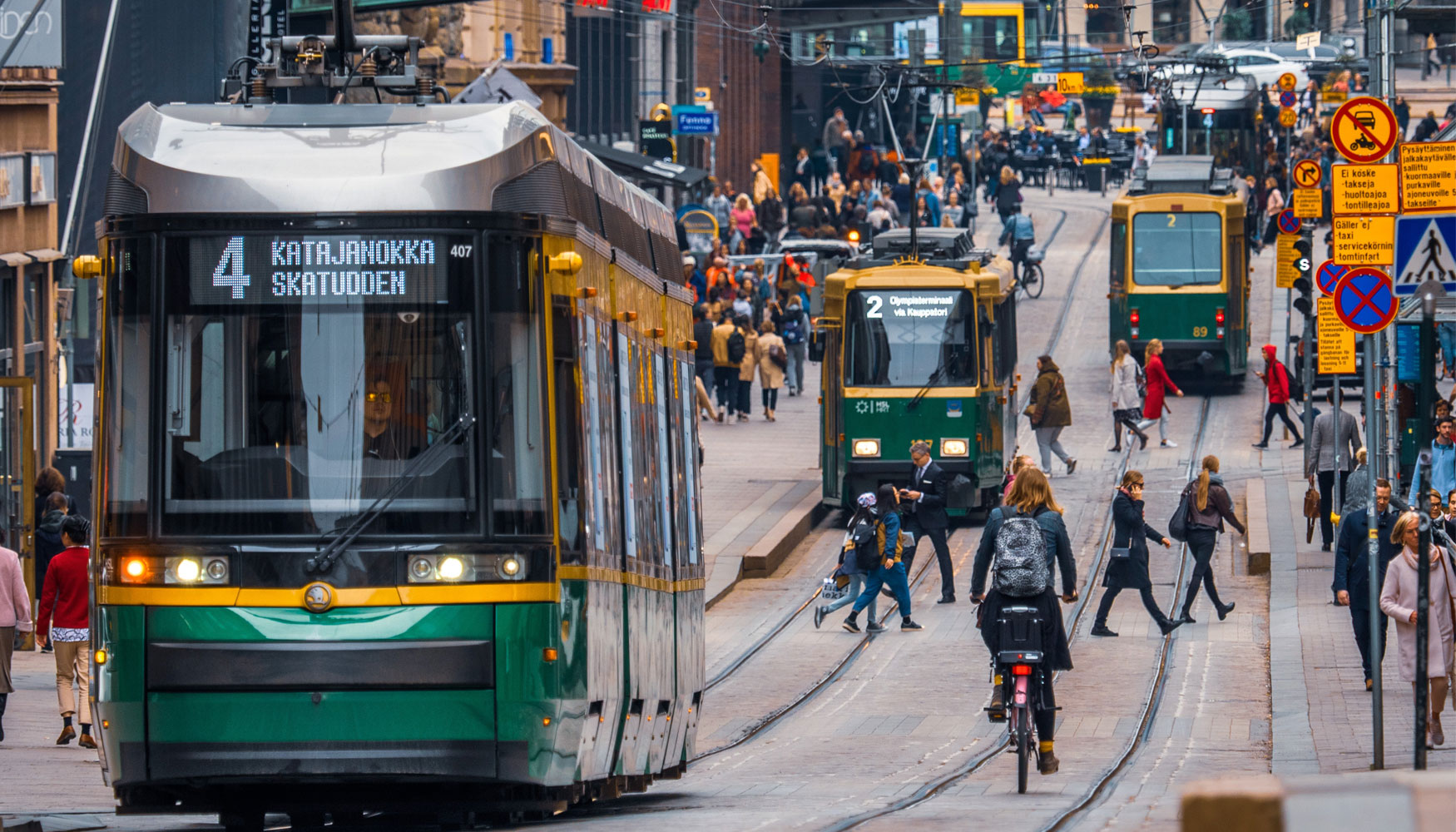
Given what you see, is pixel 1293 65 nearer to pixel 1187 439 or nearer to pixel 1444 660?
pixel 1187 439

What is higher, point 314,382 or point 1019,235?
point 314,382

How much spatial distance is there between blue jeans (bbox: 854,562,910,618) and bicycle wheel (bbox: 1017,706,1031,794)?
807 cm

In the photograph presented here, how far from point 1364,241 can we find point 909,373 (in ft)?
36.6

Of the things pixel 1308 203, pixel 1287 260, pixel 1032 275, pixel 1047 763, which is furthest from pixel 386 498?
pixel 1032 275

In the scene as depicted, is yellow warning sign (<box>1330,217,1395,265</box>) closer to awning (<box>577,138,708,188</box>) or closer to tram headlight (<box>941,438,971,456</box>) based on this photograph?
tram headlight (<box>941,438,971,456</box>)

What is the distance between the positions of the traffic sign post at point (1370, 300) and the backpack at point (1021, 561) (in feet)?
9.30

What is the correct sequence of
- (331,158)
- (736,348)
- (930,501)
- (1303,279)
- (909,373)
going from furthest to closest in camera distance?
(736,348) < (909,373) < (1303,279) < (930,501) < (331,158)

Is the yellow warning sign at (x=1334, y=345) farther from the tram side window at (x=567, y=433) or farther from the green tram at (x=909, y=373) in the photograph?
the tram side window at (x=567, y=433)

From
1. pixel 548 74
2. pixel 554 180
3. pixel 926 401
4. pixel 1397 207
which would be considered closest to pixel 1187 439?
pixel 926 401

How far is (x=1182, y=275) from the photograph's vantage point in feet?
119

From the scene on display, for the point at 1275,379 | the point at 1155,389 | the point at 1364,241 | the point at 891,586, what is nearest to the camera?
the point at 1364,241

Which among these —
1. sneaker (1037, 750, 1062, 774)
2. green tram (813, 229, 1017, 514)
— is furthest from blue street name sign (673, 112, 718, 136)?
sneaker (1037, 750, 1062, 774)

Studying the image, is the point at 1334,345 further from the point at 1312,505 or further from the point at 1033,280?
the point at 1033,280

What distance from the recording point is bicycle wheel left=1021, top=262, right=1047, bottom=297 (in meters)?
48.2
